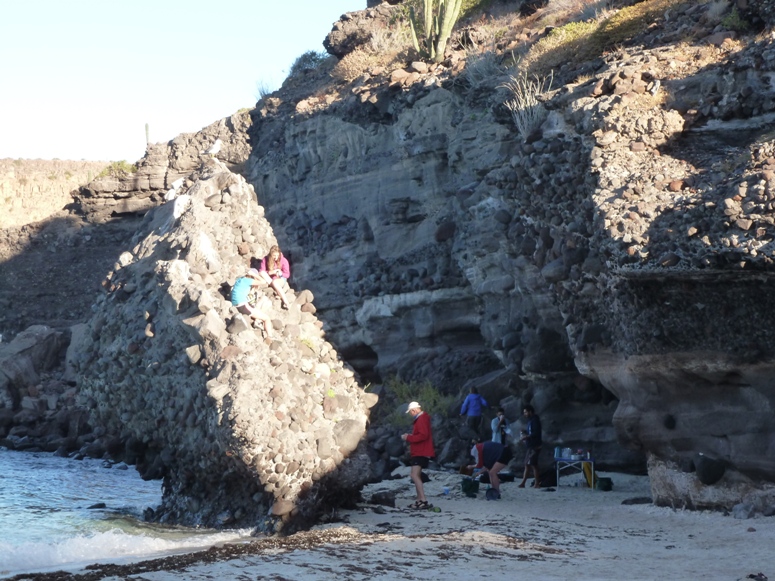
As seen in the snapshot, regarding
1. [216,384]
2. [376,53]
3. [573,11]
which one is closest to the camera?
[216,384]

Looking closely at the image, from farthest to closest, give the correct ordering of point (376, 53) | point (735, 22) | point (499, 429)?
point (376, 53), point (735, 22), point (499, 429)

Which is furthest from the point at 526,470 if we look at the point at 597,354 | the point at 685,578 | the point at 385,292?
the point at 385,292

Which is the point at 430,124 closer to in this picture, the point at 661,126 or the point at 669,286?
the point at 661,126

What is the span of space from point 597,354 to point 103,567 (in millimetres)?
6775

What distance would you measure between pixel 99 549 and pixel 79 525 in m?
2.07

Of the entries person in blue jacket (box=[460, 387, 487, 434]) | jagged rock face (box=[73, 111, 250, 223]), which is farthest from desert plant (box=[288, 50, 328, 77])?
person in blue jacket (box=[460, 387, 487, 434])

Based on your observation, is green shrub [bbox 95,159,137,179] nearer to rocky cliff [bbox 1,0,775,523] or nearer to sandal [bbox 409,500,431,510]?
rocky cliff [bbox 1,0,775,523]

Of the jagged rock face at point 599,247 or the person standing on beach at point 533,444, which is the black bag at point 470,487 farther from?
the jagged rock face at point 599,247

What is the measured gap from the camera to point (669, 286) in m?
10.6

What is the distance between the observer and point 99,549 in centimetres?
881

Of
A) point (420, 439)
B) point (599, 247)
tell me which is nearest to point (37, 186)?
point (420, 439)

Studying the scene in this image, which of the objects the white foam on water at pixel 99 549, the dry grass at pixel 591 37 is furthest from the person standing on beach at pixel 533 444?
the dry grass at pixel 591 37

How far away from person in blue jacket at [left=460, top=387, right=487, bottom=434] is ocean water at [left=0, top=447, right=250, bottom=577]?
536 cm

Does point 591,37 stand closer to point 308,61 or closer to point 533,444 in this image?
A: point 533,444
